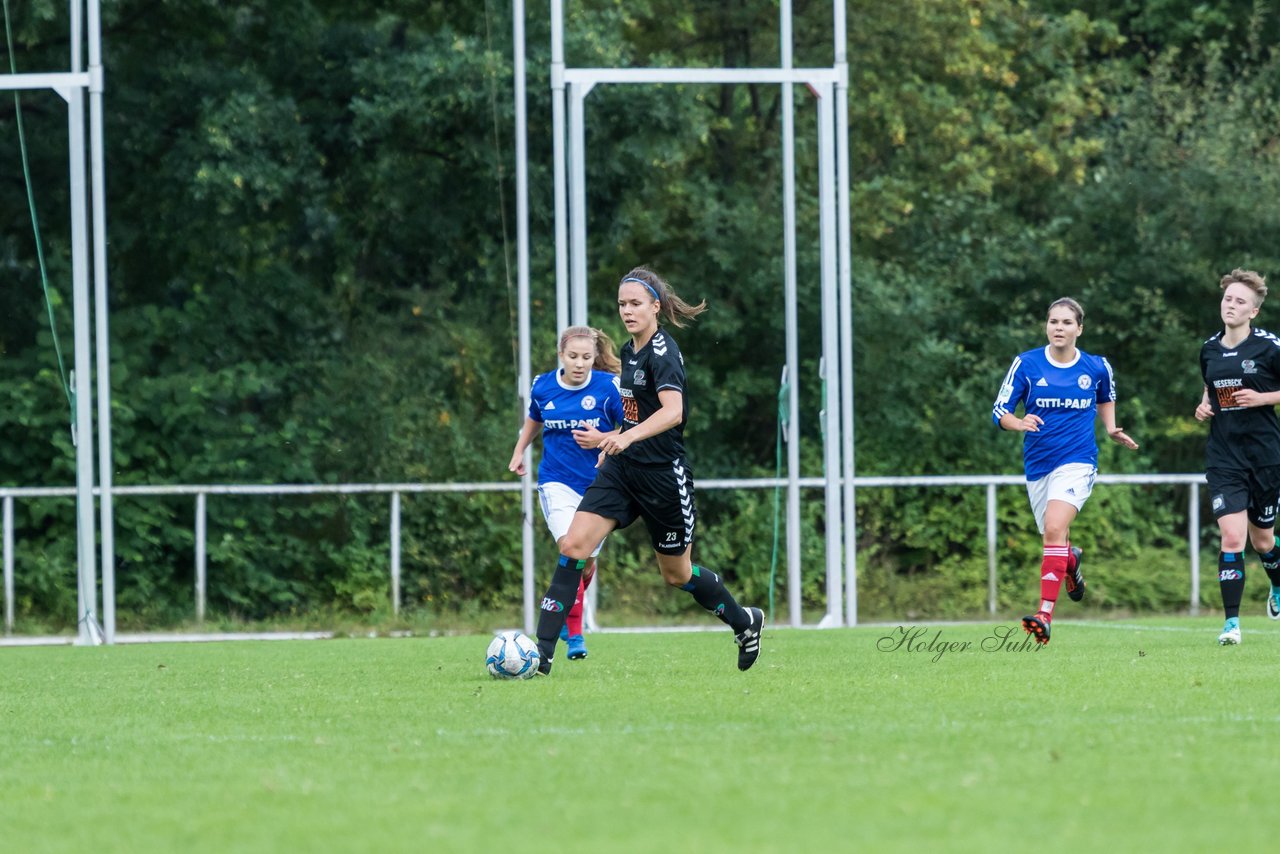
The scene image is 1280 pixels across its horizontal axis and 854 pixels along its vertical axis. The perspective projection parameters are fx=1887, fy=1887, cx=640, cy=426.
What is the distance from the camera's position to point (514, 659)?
8.76 m

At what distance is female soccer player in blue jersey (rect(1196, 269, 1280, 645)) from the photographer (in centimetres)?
1074

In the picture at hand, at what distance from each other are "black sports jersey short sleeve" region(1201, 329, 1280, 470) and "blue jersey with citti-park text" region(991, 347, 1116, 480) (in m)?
0.67

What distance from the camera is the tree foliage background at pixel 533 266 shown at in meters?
18.1

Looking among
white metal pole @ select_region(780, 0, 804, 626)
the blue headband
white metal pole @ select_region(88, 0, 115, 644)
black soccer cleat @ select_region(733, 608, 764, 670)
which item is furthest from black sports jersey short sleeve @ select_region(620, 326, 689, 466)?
white metal pole @ select_region(88, 0, 115, 644)

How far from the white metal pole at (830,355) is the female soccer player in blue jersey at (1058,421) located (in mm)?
4600

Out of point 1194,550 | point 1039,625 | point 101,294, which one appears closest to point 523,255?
point 101,294

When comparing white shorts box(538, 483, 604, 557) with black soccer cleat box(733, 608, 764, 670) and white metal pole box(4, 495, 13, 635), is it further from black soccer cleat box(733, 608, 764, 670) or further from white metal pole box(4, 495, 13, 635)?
white metal pole box(4, 495, 13, 635)

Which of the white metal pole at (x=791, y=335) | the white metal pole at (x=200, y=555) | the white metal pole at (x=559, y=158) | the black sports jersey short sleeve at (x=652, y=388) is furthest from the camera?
the white metal pole at (x=200, y=555)

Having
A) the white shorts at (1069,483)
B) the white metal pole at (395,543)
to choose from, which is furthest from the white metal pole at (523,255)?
the white shorts at (1069,483)

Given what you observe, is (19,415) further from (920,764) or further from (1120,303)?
(920,764)

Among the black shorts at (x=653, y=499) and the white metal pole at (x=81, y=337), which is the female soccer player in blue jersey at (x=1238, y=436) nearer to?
the black shorts at (x=653, y=499)

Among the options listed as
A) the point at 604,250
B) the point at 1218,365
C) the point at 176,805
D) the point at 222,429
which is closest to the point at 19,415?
the point at 222,429

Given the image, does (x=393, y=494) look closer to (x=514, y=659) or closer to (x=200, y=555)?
(x=200, y=555)

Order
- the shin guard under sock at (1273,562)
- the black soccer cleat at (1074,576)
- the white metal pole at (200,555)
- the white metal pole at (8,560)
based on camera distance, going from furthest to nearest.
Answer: the white metal pole at (200,555)
the white metal pole at (8,560)
the shin guard under sock at (1273,562)
the black soccer cleat at (1074,576)
